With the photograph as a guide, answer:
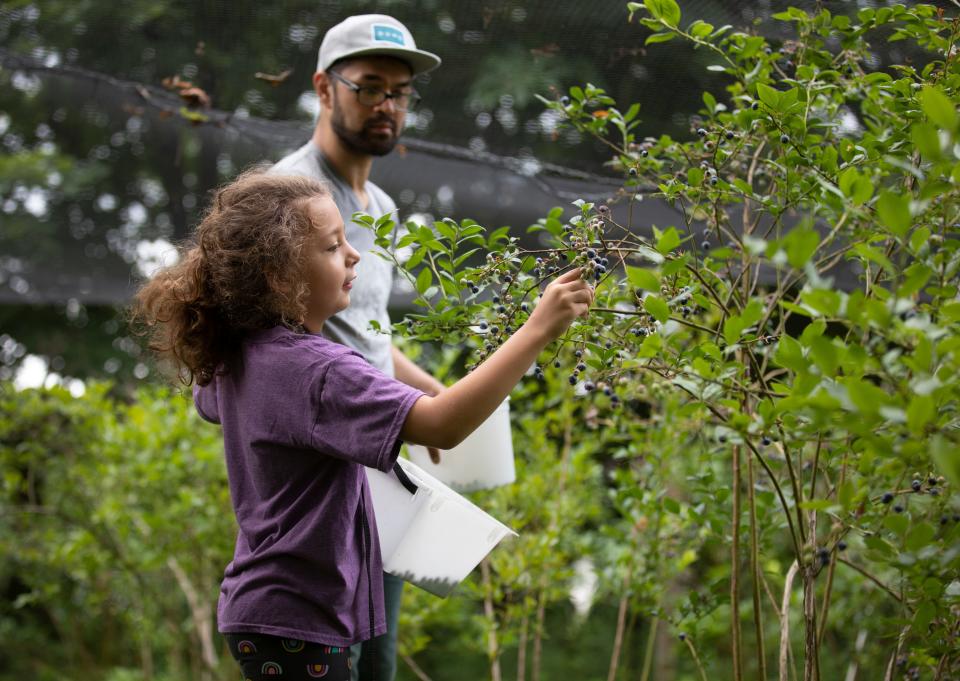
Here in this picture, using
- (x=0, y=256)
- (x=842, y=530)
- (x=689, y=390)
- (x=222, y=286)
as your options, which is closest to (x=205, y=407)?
(x=222, y=286)

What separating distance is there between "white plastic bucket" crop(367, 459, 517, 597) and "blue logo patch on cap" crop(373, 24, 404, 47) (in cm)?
98

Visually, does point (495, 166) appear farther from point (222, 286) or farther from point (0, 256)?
point (0, 256)

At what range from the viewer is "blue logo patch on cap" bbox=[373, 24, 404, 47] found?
2.07 m

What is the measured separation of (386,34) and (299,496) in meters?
1.13

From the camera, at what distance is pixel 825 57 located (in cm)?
170

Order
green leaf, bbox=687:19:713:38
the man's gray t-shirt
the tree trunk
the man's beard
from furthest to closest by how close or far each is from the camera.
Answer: the tree trunk
the man's beard
the man's gray t-shirt
green leaf, bbox=687:19:713:38

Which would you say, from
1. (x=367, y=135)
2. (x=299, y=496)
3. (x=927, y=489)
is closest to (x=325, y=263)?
(x=299, y=496)

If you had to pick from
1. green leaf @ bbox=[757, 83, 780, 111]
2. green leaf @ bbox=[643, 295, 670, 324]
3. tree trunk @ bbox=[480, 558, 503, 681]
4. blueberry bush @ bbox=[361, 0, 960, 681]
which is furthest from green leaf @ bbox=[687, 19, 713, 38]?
tree trunk @ bbox=[480, 558, 503, 681]

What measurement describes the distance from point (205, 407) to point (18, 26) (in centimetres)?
222

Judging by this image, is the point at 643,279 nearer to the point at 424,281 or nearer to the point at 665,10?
the point at 424,281

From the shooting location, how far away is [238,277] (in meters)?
1.43

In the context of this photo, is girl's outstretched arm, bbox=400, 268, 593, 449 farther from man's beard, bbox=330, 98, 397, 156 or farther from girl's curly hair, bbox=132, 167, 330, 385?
man's beard, bbox=330, 98, 397, 156

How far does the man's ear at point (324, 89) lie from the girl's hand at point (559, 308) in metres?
1.08

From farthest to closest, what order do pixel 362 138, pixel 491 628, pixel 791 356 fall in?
pixel 491 628 < pixel 362 138 < pixel 791 356
